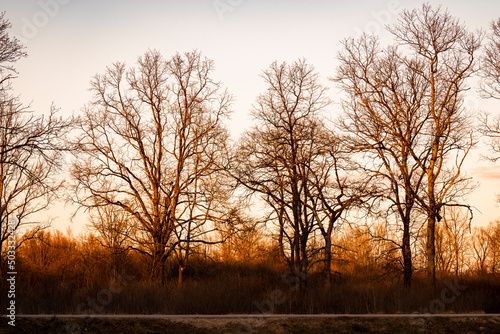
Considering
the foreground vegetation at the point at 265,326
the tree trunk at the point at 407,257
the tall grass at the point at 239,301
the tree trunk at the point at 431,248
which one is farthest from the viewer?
the tree trunk at the point at 407,257

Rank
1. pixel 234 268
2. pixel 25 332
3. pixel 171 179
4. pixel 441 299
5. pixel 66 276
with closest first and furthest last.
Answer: pixel 25 332 < pixel 441 299 < pixel 171 179 < pixel 66 276 < pixel 234 268

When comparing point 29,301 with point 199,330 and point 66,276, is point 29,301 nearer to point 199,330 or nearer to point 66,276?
point 199,330

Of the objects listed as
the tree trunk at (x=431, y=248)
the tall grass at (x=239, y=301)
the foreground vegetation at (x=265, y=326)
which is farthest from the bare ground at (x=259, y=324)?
the tree trunk at (x=431, y=248)

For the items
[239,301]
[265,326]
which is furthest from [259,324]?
[239,301]

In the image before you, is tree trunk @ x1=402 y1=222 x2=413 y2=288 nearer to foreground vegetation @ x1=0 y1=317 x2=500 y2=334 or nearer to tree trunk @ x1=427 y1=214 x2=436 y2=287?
tree trunk @ x1=427 y1=214 x2=436 y2=287

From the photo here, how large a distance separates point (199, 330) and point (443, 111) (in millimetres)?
16790

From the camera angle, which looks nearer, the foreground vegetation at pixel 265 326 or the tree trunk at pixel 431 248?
the foreground vegetation at pixel 265 326

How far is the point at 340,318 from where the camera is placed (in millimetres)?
13133

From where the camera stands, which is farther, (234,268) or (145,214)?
(234,268)

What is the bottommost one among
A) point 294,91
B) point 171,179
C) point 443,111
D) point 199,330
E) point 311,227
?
point 199,330

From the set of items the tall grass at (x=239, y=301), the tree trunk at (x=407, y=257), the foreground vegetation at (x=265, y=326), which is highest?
the tree trunk at (x=407, y=257)

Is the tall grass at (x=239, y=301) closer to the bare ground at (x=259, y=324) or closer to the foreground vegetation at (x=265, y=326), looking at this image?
the bare ground at (x=259, y=324)

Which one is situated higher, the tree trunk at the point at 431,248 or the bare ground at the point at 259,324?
the tree trunk at the point at 431,248

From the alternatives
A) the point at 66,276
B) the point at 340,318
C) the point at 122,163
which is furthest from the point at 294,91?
the point at 66,276
